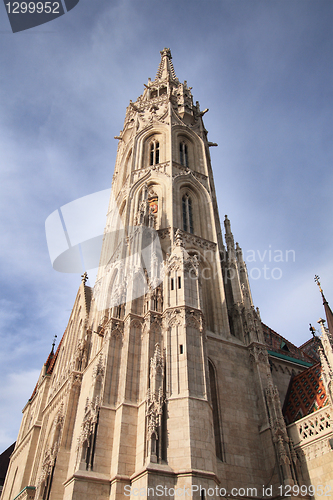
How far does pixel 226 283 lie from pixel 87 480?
13459mm

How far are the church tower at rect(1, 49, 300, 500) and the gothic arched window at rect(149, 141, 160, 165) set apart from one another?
602mm

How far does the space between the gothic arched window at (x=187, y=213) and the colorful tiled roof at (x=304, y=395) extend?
1083 cm

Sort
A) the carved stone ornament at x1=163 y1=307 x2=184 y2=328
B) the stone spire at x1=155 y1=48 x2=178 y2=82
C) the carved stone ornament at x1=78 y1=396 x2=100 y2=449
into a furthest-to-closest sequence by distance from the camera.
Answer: the stone spire at x1=155 y1=48 x2=178 y2=82, the carved stone ornament at x1=163 y1=307 x2=184 y2=328, the carved stone ornament at x1=78 y1=396 x2=100 y2=449

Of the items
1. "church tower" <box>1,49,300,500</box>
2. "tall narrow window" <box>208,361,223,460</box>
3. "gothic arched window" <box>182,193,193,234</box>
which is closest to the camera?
"church tower" <box>1,49,300,500</box>

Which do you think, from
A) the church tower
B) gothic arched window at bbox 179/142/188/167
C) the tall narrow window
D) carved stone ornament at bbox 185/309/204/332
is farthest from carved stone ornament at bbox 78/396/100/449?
gothic arched window at bbox 179/142/188/167

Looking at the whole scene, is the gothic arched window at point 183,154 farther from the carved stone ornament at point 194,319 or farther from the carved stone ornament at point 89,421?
the carved stone ornament at point 89,421

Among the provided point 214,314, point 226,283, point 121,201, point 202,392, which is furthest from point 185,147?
point 202,392

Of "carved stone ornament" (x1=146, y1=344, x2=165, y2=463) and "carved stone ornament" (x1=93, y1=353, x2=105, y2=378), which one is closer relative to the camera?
"carved stone ornament" (x1=146, y1=344, x2=165, y2=463)

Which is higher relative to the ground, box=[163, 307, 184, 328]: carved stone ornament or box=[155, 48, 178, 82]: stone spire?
box=[155, 48, 178, 82]: stone spire

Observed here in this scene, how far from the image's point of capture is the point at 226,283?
2459cm

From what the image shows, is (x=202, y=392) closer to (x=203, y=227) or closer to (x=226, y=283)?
(x=226, y=283)

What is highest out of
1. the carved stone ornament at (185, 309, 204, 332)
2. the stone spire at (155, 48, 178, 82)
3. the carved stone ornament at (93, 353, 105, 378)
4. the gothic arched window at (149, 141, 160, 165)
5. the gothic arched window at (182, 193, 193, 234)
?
→ the stone spire at (155, 48, 178, 82)

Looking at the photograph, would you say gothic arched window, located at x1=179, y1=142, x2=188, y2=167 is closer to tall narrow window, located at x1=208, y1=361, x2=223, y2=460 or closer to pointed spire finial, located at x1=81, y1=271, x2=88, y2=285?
pointed spire finial, located at x1=81, y1=271, x2=88, y2=285

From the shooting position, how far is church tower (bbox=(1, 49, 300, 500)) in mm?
14547
